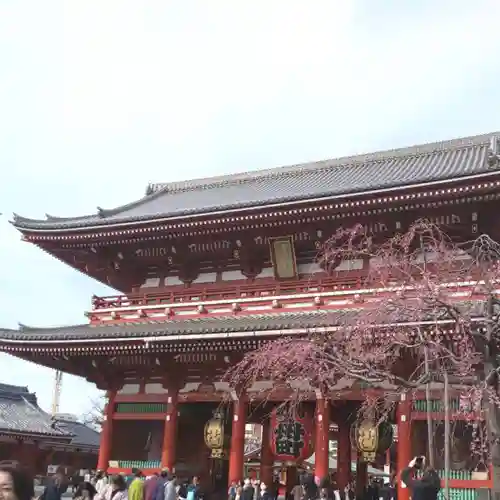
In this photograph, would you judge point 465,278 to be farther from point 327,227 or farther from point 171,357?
point 171,357

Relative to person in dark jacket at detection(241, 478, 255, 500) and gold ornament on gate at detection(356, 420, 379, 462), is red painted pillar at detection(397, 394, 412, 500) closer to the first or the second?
gold ornament on gate at detection(356, 420, 379, 462)

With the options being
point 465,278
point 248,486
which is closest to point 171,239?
point 248,486

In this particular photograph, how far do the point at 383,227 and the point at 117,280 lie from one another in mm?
8274

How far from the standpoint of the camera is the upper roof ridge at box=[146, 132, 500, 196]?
21906 millimetres

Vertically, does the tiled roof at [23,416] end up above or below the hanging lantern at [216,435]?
above

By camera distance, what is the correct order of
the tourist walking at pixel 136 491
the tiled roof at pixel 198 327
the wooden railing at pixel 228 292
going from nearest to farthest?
the tourist walking at pixel 136 491 < the tiled roof at pixel 198 327 < the wooden railing at pixel 228 292

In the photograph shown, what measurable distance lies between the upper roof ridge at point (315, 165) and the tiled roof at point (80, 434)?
484 inches

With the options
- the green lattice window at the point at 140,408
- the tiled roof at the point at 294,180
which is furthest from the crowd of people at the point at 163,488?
the tiled roof at the point at 294,180

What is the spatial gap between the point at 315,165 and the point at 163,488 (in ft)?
47.1

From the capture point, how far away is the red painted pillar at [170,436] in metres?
15.8

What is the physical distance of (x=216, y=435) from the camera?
16.0 metres

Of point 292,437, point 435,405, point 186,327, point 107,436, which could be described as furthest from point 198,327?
point 435,405

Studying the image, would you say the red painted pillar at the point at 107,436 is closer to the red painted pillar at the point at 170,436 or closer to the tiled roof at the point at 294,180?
the red painted pillar at the point at 170,436

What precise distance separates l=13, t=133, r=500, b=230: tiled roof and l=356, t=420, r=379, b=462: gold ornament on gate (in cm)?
612
